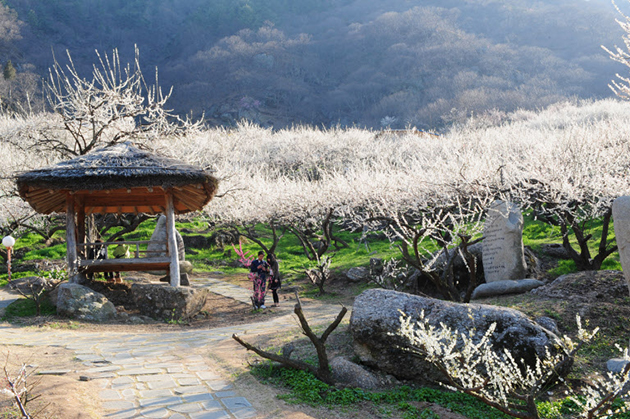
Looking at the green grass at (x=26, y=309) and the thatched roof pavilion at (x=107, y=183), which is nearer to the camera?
the thatched roof pavilion at (x=107, y=183)

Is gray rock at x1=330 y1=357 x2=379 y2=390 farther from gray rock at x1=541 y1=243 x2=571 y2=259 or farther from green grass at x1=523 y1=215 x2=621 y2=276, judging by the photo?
gray rock at x1=541 y1=243 x2=571 y2=259

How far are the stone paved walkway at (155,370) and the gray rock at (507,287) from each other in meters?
3.55

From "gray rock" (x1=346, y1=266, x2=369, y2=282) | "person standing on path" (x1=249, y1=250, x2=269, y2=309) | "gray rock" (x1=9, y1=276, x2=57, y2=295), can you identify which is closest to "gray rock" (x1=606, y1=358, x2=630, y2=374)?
"person standing on path" (x1=249, y1=250, x2=269, y2=309)

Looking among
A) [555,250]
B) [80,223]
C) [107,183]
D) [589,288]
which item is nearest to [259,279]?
[107,183]

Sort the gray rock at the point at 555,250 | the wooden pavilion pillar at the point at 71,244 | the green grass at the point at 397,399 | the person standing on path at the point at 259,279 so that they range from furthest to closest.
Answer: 1. the gray rock at the point at 555,250
2. the person standing on path at the point at 259,279
3. the wooden pavilion pillar at the point at 71,244
4. the green grass at the point at 397,399

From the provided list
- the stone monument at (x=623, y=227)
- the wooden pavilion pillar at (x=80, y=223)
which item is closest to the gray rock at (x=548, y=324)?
the stone monument at (x=623, y=227)

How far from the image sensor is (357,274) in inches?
674

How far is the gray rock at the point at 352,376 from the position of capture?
655cm

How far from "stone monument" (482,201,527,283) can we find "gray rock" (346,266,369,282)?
4908 millimetres

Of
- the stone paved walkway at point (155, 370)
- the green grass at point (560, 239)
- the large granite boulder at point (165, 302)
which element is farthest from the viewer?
the green grass at point (560, 239)

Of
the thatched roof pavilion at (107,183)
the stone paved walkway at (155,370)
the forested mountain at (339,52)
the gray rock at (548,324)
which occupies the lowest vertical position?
Answer: the stone paved walkway at (155,370)

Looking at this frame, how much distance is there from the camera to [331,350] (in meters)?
7.79

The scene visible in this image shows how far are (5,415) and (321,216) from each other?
1717cm

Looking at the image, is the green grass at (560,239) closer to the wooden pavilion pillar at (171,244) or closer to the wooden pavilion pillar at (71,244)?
the wooden pavilion pillar at (171,244)
